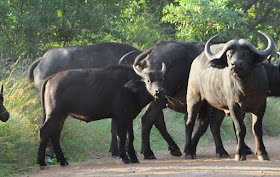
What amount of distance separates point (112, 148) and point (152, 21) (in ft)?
41.8

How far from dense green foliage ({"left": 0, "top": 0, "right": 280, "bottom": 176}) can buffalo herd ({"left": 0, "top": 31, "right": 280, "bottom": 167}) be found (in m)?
0.67

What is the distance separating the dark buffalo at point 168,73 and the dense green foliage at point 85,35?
1375mm

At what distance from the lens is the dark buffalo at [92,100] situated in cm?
1001

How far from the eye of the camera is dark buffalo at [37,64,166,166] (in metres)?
10.0

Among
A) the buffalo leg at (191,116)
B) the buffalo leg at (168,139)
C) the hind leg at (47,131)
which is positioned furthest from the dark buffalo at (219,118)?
the hind leg at (47,131)

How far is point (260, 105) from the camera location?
32.4ft

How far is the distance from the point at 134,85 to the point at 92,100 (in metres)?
0.71

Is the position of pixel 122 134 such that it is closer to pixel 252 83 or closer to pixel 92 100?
pixel 92 100

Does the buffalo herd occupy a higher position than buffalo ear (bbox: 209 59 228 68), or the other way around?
buffalo ear (bbox: 209 59 228 68)

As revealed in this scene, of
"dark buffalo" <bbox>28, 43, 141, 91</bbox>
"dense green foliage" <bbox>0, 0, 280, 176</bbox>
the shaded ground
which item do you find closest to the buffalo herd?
the shaded ground

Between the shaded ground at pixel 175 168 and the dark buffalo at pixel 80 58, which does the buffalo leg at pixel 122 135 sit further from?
the dark buffalo at pixel 80 58

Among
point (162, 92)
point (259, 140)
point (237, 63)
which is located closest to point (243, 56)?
point (237, 63)

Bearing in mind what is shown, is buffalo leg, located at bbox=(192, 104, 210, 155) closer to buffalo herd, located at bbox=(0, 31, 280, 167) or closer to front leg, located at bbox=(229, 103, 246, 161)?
buffalo herd, located at bbox=(0, 31, 280, 167)

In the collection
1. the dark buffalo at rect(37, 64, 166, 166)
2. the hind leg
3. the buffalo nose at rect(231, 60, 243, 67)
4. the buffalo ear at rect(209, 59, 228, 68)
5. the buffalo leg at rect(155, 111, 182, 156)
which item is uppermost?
the buffalo nose at rect(231, 60, 243, 67)
